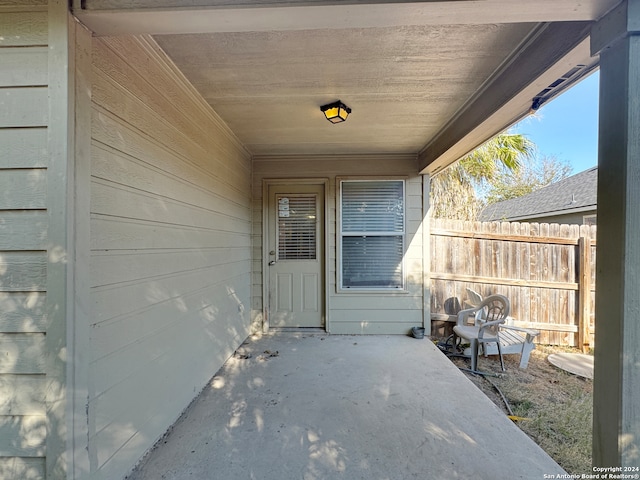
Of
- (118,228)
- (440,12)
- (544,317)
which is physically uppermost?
(440,12)

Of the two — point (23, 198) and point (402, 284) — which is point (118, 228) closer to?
point (23, 198)

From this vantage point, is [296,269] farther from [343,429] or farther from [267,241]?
[343,429]

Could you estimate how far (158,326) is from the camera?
179 centimetres

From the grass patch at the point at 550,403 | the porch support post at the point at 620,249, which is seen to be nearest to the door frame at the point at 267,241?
the grass patch at the point at 550,403

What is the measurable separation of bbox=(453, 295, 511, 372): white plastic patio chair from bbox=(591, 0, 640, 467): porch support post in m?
1.88

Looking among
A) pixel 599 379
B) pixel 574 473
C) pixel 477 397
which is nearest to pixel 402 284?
pixel 477 397

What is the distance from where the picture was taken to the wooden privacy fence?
3744 mm

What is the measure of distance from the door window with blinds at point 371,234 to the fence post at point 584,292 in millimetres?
2233

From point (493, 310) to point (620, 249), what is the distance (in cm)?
249

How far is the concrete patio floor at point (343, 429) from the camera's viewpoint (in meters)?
1.58

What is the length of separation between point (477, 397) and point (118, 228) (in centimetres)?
270

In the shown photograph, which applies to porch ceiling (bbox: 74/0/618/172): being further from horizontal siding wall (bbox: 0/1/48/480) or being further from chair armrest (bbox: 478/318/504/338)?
→ chair armrest (bbox: 478/318/504/338)

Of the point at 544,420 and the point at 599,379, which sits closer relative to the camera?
the point at 599,379

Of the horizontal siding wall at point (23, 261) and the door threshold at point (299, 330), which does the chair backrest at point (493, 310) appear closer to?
the door threshold at point (299, 330)
